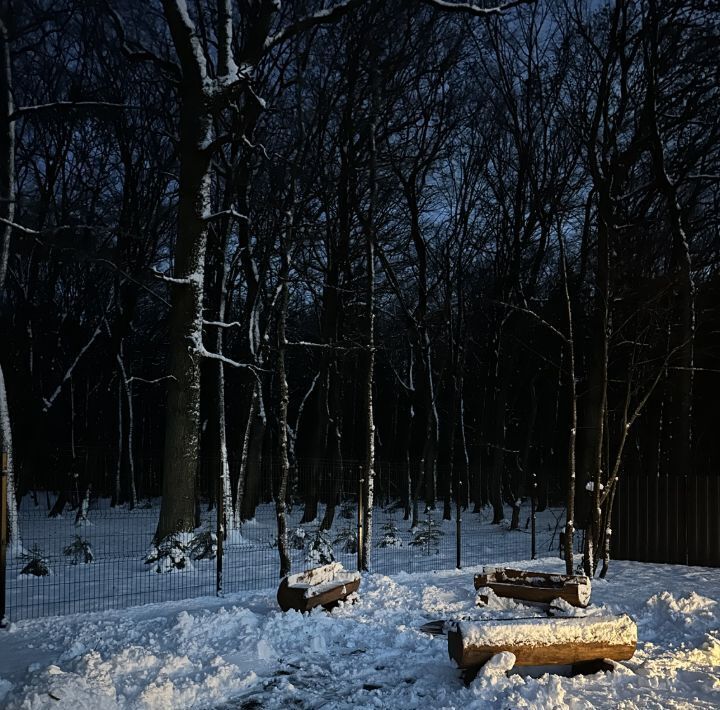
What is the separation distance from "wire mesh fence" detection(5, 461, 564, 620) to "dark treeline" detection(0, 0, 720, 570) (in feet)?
3.08

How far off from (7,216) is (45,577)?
32.6ft

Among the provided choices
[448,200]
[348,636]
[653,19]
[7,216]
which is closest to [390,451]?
Answer: [448,200]

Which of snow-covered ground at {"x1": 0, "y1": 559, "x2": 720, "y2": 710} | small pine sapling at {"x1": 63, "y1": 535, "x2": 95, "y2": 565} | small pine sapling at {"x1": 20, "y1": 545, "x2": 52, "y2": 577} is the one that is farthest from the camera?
small pine sapling at {"x1": 63, "y1": 535, "x2": 95, "y2": 565}

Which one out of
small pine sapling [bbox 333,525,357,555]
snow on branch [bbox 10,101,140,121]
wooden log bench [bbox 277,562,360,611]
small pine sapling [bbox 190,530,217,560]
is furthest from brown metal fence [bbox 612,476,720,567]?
snow on branch [bbox 10,101,140,121]

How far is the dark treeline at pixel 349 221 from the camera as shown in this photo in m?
15.3

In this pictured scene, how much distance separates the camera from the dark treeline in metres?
15.3

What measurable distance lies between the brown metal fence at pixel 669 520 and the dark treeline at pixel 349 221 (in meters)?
0.97

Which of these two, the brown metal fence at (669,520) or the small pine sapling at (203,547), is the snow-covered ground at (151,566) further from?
the brown metal fence at (669,520)

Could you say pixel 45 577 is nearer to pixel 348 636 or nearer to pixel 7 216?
pixel 348 636

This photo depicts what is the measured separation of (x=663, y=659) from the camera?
7.57 metres

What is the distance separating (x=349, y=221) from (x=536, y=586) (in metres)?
14.4

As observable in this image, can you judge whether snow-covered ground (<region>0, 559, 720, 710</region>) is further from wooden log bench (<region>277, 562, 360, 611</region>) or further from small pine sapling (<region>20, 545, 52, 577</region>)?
small pine sapling (<region>20, 545, 52, 577</region>)

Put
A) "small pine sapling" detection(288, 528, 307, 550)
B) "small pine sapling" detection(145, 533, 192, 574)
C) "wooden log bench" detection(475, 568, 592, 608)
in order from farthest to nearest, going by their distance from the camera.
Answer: "small pine sapling" detection(288, 528, 307, 550) → "small pine sapling" detection(145, 533, 192, 574) → "wooden log bench" detection(475, 568, 592, 608)

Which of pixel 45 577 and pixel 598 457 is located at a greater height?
pixel 598 457
